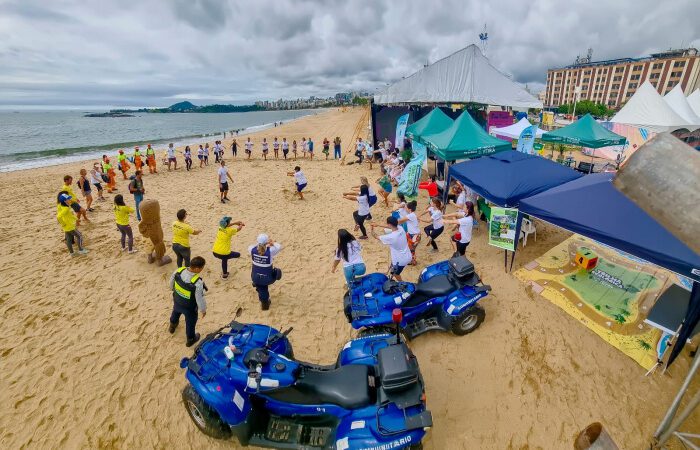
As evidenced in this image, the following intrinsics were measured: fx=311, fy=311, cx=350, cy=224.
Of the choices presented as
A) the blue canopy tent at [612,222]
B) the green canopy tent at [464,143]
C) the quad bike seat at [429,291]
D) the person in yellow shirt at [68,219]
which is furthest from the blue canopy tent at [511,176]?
the person in yellow shirt at [68,219]

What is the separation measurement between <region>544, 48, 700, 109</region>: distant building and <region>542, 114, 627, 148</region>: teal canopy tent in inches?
3153

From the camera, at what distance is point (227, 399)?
9.88 ft

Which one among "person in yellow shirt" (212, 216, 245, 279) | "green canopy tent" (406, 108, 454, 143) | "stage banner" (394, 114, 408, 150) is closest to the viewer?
"person in yellow shirt" (212, 216, 245, 279)

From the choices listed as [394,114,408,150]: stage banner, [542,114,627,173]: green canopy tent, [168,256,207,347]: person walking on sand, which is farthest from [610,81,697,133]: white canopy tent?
[168,256,207,347]: person walking on sand

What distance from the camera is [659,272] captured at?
593 cm

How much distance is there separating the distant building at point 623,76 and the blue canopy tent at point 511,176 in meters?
88.1

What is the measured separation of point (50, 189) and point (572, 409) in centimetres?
1998

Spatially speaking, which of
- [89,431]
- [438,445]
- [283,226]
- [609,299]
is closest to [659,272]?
[609,299]

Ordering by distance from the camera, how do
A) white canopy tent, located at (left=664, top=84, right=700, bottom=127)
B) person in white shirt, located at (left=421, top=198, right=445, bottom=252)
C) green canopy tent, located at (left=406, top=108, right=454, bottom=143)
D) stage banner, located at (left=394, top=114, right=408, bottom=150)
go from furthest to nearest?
white canopy tent, located at (left=664, top=84, right=700, bottom=127), stage banner, located at (left=394, top=114, right=408, bottom=150), green canopy tent, located at (left=406, top=108, right=454, bottom=143), person in white shirt, located at (left=421, top=198, right=445, bottom=252)

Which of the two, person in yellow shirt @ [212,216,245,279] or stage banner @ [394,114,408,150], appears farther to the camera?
stage banner @ [394,114,408,150]

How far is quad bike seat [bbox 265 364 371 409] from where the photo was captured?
10.1 feet

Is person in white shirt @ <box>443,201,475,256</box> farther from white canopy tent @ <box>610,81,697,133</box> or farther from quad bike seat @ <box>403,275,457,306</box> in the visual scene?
white canopy tent @ <box>610,81,697,133</box>

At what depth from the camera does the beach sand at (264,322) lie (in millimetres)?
3582

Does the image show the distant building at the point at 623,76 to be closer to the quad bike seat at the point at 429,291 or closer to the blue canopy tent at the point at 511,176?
the blue canopy tent at the point at 511,176
